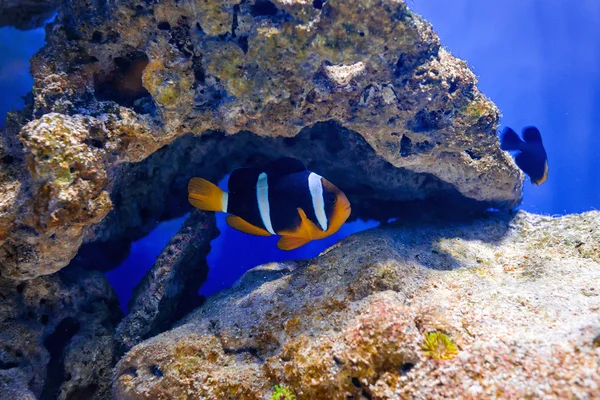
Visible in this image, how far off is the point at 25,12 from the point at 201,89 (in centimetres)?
239

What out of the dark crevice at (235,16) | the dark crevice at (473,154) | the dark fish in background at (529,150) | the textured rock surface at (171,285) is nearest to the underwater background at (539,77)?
the textured rock surface at (171,285)

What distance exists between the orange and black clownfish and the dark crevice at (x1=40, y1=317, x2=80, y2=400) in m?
1.57

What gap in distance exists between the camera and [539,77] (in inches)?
420

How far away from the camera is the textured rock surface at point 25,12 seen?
3.17 m

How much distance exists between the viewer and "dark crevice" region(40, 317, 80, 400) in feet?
8.42

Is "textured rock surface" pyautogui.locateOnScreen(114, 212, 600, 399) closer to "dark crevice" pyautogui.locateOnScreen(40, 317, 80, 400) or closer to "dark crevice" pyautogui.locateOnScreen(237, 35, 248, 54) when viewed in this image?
"dark crevice" pyautogui.locateOnScreen(40, 317, 80, 400)

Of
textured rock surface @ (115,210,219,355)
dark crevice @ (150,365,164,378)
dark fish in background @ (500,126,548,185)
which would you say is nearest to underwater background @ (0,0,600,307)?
textured rock surface @ (115,210,219,355)

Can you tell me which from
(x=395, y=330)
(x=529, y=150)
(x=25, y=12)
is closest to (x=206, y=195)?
(x=395, y=330)

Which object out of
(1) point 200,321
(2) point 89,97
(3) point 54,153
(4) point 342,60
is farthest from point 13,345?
(4) point 342,60

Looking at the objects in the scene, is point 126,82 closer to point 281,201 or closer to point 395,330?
point 281,201

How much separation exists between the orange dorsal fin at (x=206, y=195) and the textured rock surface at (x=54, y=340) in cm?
138

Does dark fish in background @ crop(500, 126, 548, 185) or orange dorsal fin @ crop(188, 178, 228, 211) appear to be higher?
dark fish in background @ crop(500, 126, 548, 185)

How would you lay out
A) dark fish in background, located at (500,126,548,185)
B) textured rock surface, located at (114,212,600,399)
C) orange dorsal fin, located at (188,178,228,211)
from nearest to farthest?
textured rock surface, located at (114,212,600,399)
orange dorsal fin, located at (188,178,228,211)
dark fish in background, located at (500,126,548,185)

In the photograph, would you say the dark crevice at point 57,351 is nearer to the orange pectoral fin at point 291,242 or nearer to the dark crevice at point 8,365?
the dark crevice at point 8,365
